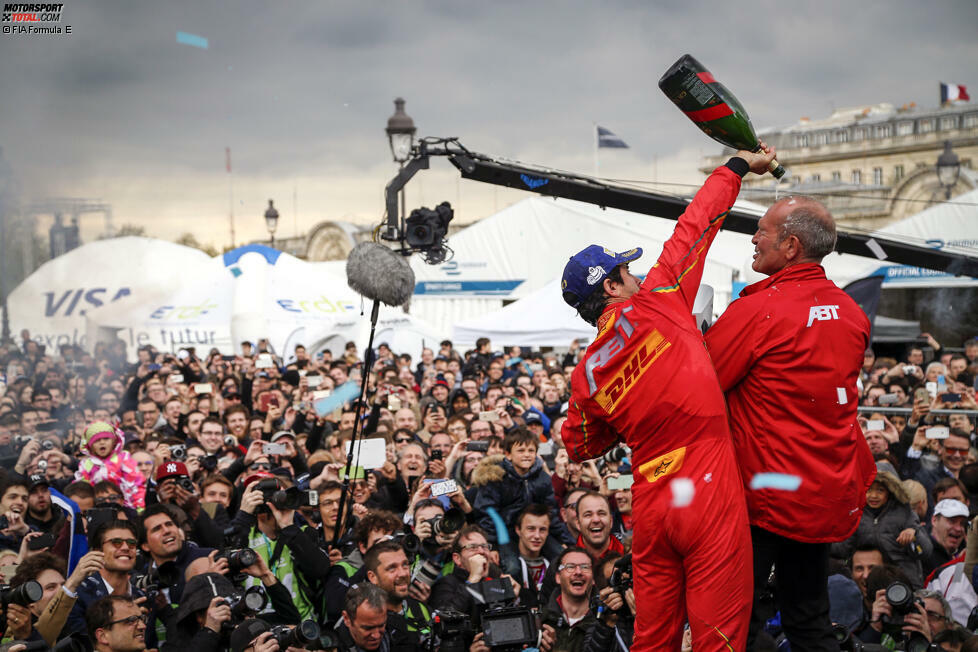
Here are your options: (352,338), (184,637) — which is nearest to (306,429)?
(184,637)

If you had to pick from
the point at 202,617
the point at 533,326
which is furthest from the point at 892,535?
the point at 533,326

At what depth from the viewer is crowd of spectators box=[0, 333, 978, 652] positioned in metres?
4.61

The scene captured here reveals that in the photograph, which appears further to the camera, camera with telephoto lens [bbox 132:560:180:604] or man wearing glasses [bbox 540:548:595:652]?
camera with telephoto lens [bbox 132:560:180:604]

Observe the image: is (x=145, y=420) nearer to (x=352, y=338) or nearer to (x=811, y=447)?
(x=811, y=447)

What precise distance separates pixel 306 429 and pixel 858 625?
22.6ft

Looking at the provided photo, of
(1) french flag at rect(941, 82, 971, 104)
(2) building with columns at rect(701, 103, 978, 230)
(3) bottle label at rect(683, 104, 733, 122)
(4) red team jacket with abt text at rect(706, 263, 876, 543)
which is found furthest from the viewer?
(1) french flag at rect(941, 82, 971, 104)

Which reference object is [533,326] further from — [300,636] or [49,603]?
[300,636]

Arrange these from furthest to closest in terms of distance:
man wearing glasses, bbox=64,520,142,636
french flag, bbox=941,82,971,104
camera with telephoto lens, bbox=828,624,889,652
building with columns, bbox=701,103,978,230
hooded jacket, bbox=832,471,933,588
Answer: french flag, bbox=941,82,971,104 < building with columns, bbox=701,103,978,230 < hooded jacket, bbox=832,471,933,588 < man wearing glasses, bbox=64,520,142,636 < camera with telephoto lens, bbox=828,624,889,652

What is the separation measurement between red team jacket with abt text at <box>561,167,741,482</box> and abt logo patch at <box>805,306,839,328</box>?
1.21 feet

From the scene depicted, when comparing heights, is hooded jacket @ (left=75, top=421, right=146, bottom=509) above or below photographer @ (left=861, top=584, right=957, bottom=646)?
above

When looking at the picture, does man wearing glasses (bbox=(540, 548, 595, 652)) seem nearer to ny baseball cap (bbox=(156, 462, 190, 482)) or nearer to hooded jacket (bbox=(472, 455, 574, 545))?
hooded jacket (bbox=(472, 455, 574, 545))

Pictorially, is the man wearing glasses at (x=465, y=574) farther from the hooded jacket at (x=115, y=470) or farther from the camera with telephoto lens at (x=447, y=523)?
the hooded jacket at (x=115, y=470)

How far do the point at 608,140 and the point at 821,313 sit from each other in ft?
85.6

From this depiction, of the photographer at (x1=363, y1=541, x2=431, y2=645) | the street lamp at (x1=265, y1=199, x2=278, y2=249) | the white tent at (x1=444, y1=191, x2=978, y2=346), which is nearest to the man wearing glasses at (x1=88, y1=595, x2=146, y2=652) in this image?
the photographer at (x1=363, y1=541, x2=431, y2=645)
